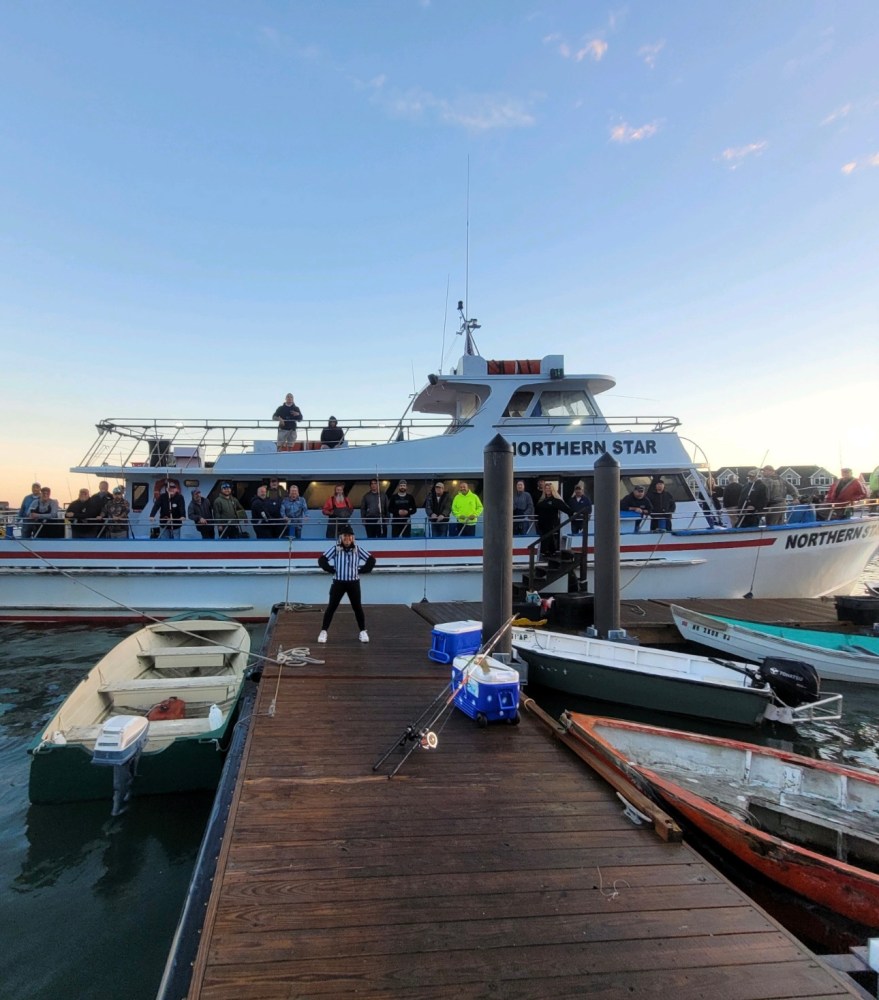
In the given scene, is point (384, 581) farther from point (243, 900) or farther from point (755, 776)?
point (243, 900)

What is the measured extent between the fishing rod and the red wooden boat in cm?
90

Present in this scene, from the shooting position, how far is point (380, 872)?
2750 millimetres

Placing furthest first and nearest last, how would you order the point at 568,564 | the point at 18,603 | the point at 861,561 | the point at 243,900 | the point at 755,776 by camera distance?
the point at 861,561 → the point at 18,603 → the point at 568,564 → the point at 755,776 → the point at 243,900

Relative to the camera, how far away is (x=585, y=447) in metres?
12.3

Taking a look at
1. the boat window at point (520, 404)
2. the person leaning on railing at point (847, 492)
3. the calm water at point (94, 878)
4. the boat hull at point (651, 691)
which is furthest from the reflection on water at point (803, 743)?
the boat window at point (520, 404)

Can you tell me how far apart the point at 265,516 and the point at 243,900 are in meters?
9.43

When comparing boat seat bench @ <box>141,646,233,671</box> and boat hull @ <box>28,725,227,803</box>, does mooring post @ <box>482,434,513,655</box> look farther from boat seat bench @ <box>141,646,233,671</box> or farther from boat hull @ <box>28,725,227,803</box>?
boat seat bench @ <box>141,646,233,671</box>

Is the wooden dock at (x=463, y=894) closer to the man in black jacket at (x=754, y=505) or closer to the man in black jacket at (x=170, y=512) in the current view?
the man in black jacket at (x=170, y=512)

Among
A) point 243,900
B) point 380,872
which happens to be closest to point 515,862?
point 380,872

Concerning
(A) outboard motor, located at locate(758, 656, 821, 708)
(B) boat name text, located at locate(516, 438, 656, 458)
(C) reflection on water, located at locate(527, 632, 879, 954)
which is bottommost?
(C) reflection on water, located at locate(527, 632, 879, 954)

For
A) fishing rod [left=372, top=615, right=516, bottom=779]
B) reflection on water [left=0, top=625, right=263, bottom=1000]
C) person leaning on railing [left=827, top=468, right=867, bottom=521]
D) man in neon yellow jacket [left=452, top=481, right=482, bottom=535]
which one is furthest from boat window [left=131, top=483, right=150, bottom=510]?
person leaning on railing [left=827, top=468, right=867, bottom=521]

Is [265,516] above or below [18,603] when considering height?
above

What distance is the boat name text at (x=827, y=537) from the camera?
1185 cm

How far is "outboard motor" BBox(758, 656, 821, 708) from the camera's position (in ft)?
20.4
